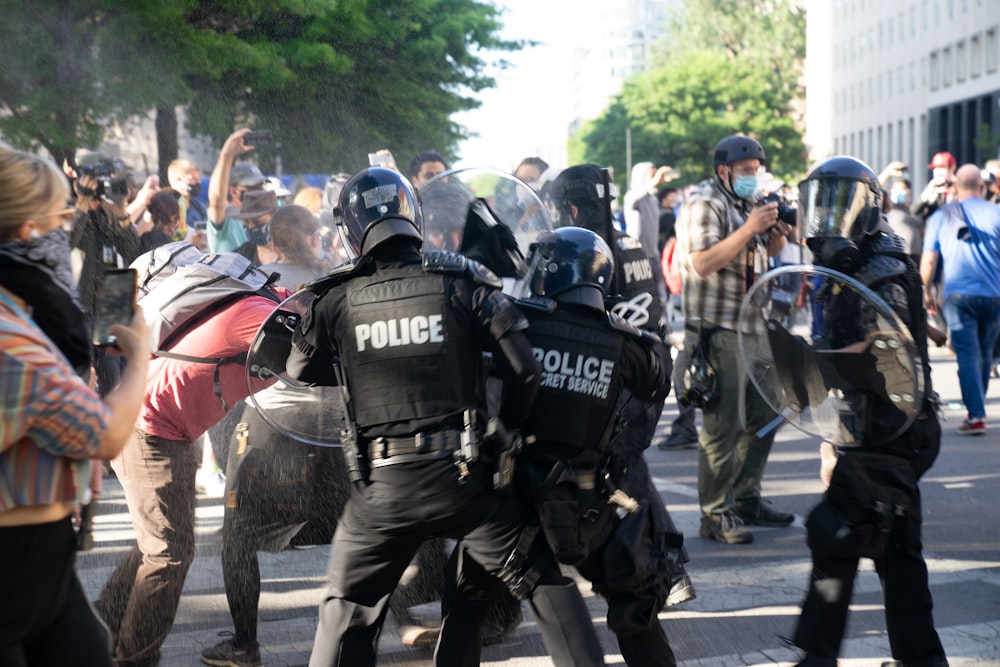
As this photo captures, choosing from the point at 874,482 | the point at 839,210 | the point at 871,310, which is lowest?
the point at 874,482

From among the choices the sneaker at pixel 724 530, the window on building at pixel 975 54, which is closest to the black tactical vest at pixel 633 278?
the sneaker at pixel 724 530

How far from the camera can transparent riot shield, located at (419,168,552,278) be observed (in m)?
4.66

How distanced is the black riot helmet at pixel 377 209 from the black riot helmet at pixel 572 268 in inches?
16.0

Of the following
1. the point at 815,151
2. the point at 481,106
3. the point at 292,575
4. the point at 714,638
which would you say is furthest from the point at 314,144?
the point at 815,151

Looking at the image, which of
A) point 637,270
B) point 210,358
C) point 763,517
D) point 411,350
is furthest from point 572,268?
point 763,517

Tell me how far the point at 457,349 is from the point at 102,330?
39.4 inches

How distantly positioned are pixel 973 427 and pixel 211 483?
5465mm

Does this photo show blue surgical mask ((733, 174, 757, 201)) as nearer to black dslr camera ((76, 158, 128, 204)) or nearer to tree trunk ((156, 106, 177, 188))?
black dslr camera ((76, 158, 128, 204))

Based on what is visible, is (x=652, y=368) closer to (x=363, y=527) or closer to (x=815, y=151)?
(x=363, y=527)

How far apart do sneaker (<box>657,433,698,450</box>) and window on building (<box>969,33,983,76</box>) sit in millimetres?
48448

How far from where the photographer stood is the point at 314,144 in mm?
18828

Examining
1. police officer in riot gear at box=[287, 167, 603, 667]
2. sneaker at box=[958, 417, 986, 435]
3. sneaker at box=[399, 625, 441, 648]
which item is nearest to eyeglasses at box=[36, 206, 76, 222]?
police officer in riot gear at box=[287, 167, 603, 667]

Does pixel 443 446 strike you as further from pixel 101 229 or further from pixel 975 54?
pixel 975 54

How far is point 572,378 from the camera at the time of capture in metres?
3.80
